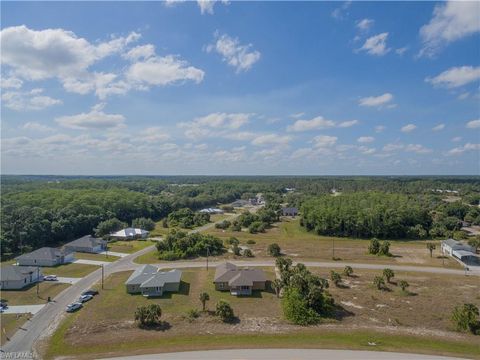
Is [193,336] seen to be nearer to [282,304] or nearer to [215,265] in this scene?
[282,304]

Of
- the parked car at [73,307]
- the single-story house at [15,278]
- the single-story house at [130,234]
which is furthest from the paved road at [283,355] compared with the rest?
the single-story house at [130,234]

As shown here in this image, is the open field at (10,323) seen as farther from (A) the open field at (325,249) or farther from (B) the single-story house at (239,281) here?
(A) the open field at (325,249)

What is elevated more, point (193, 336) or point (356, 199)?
point (356, 199)

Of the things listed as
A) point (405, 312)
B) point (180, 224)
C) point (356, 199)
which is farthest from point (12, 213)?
point (356, 199)

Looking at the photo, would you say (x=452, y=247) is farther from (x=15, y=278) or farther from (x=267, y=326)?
(x=15, y=278)

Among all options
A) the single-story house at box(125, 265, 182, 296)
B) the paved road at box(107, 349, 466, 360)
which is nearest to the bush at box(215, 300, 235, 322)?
the paved road at box(107, 349, 466, 360)
